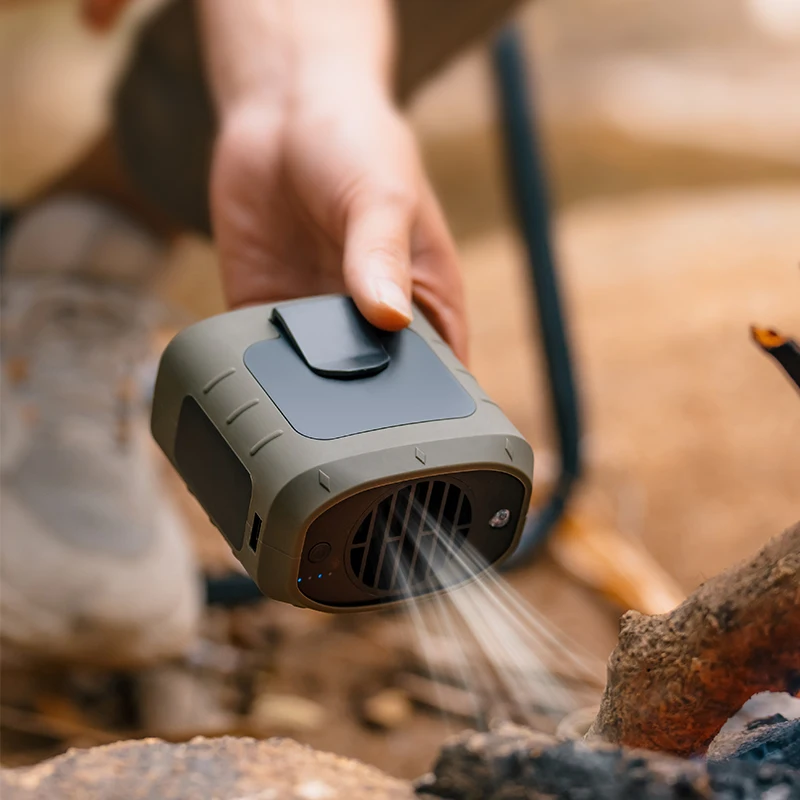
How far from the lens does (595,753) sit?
32cm

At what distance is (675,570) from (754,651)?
2.97 feet

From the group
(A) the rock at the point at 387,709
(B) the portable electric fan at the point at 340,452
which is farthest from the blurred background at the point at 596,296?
(B) the portable electric fan at the point at 340,452

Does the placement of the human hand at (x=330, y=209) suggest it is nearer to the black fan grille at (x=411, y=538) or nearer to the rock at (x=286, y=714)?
the black fan grille at (x=411, y=538)

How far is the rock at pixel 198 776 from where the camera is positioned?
37cm

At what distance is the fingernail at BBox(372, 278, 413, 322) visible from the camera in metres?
0.49

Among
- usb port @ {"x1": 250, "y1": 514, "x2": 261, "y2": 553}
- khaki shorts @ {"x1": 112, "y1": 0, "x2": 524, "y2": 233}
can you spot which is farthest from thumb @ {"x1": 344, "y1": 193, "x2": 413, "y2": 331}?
khaki shorts @ {"x1": 112, "y1": 0, "x2": 524, "y2": 233}

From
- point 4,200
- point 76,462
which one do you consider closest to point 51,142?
point 4,200

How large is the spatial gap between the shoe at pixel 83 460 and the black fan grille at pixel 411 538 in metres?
0.56

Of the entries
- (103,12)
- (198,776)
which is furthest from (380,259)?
(103,12)

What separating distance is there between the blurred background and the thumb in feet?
0.31

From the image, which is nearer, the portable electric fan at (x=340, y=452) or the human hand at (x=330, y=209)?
the portable electric fan at (x=340, y=452)

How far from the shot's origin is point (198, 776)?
0.38 metres

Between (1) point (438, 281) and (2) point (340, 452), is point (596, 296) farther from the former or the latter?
(2) point (340, 452)

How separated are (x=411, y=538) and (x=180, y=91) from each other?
74cm
